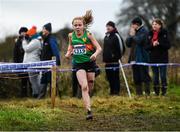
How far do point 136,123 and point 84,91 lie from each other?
1303mm

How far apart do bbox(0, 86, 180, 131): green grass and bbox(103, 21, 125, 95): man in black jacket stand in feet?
5.00

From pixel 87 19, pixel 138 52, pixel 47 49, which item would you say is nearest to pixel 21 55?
pixel 47 49

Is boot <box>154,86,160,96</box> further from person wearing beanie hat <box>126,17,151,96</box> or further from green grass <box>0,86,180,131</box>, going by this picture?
green grass <box>0,86,180,131</box>

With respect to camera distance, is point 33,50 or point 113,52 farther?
point 33,50

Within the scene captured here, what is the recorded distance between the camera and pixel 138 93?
15898 mm

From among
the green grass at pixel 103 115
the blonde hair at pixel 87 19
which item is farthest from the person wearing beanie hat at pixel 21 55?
the blonde hair at pixel 87 19

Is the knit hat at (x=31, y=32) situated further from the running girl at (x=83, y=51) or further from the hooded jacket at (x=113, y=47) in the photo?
the running girl at (x=83, y=51)

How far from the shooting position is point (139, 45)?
1560 centimetres

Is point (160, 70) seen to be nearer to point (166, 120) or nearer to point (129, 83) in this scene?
point (129, 83)

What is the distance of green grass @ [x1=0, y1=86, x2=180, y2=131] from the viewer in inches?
388

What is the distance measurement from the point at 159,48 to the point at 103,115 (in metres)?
4.16

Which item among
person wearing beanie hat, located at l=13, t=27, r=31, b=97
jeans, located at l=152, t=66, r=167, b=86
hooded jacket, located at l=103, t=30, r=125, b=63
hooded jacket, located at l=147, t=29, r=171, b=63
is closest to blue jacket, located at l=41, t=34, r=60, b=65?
person wearing beanie hat, located at l=13, t=27, r=31, b=97

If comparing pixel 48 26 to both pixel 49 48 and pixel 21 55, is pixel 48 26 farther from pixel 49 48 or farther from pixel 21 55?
pixel 21 55

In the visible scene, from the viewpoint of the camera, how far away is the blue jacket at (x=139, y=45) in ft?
50.6
